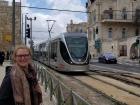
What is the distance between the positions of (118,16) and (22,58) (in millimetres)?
87806

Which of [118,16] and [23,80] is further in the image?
[118,16]

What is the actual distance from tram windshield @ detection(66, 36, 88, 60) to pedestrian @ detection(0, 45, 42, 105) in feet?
89.2

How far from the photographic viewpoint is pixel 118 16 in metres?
92.6

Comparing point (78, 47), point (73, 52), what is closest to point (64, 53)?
point (73, 52)

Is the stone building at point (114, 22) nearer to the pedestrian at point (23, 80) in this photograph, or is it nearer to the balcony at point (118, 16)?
the balcony at point (118, 16)

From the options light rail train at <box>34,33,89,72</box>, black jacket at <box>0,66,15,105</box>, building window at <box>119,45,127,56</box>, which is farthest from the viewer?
building window at <box>119,45,127,56</box>

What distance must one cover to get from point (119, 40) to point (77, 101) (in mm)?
79002

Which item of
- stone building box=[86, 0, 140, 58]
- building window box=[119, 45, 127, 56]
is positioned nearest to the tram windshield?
building window box=[119, 45, 127, 56]

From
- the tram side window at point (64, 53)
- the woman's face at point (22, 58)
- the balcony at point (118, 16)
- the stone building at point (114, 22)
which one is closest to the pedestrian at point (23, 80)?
the woman's face at point (22, 58)

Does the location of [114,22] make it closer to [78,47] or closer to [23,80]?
[78,47]

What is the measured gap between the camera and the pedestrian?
543cm

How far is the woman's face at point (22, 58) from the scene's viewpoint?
5596mm

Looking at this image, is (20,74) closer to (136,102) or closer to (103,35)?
(136,102)

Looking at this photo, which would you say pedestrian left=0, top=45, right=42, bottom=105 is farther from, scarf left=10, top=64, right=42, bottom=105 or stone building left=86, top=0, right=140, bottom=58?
stone building left=86, top=0, right=140, bottom=58
